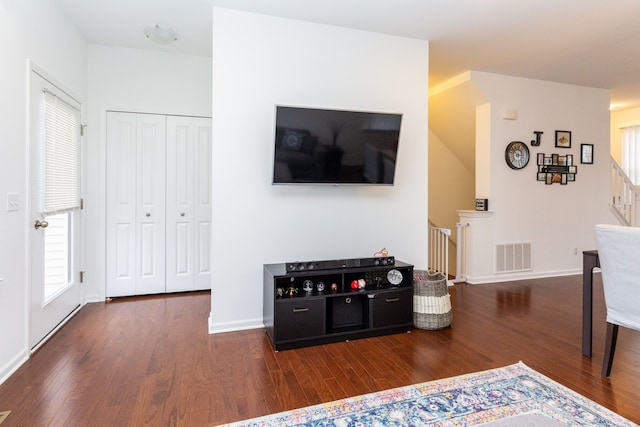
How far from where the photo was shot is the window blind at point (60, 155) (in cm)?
281

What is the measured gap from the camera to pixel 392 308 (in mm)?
2949

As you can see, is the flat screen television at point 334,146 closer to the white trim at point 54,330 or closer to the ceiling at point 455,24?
the ceiling at point 455,24

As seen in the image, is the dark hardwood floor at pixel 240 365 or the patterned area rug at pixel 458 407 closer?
the patterned area rug at pixel 458 407

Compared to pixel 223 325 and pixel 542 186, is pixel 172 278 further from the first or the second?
pixel 542 186

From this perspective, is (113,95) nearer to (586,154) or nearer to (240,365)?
(240,365)

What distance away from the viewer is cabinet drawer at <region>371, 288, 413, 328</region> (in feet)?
9.49

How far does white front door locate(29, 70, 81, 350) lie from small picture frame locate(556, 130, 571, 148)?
606cm

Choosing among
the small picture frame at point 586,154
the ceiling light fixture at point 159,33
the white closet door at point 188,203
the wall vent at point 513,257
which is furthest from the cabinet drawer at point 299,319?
the small picture frame at point 586,154

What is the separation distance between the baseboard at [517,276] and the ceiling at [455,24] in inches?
108

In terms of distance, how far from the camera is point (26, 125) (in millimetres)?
2467

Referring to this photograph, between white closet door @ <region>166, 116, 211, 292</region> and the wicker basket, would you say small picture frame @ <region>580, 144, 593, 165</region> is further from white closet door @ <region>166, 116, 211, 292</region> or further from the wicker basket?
white closet door @ <region>166, 116, 211, 292</region>

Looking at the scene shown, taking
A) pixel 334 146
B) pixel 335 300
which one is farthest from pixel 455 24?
pixel 335 300

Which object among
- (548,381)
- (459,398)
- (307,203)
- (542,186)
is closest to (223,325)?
(307,203)

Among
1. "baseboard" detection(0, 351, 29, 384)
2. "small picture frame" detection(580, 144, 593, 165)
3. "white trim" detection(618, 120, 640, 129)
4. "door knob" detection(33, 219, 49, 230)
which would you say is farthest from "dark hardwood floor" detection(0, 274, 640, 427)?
"white trim" detection(618, 120, 640, 129)
